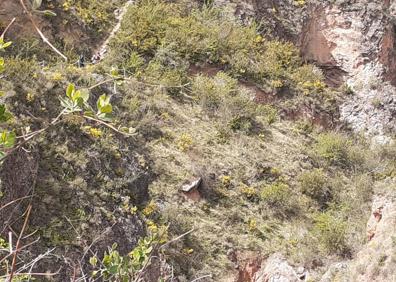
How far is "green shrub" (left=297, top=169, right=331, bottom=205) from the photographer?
315 inches

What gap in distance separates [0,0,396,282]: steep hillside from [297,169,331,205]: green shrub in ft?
0.06

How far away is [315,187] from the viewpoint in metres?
8.04

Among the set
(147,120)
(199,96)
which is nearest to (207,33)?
(199,96)

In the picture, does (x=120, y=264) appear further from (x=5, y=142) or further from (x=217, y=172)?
(x=217, y=172)

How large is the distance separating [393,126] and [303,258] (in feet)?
15.8

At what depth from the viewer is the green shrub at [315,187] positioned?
8.01m

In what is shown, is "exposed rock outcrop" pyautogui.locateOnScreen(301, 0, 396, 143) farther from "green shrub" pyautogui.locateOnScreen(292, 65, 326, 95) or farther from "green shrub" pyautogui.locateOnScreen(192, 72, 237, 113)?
"green shrub" pyautogui.locateOnScreen(192, 72, 237, 113)

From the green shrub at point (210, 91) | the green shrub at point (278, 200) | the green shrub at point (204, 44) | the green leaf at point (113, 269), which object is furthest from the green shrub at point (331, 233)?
the green leaf at point (113, 269)

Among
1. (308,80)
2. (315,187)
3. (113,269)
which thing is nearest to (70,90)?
A: (113,269)

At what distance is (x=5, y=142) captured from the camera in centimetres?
157

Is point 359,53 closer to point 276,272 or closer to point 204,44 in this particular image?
point 204,44

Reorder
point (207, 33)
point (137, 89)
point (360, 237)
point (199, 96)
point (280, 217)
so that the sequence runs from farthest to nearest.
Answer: point (207, 33), point (199, 96), point (137, 89), point (280, 217), point (360, 237)

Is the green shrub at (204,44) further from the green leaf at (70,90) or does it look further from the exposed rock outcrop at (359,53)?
the green leaf at (70,90)

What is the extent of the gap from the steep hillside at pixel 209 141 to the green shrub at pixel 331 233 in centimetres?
2
